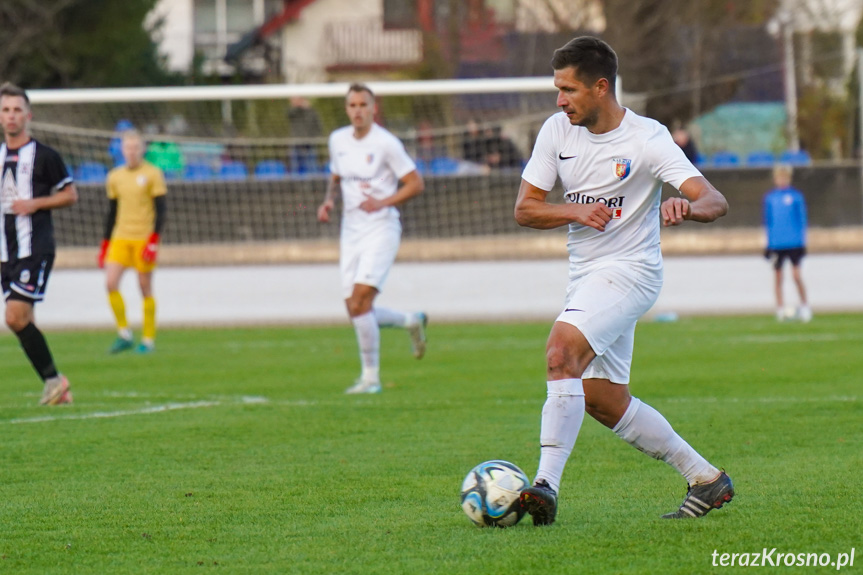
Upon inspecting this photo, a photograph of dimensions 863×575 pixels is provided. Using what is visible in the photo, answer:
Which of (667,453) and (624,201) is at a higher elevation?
(624,201)

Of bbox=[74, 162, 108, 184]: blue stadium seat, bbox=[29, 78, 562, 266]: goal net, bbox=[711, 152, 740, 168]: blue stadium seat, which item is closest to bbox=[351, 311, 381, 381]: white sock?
bbox=[29, 78, 562, 266]: goal net

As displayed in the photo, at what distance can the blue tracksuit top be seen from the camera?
17.5 meters

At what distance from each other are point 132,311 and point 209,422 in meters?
10.6

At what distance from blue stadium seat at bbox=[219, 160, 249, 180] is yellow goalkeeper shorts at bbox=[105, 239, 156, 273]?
4.83 meters

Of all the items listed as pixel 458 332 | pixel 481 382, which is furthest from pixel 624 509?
pixel 458 332

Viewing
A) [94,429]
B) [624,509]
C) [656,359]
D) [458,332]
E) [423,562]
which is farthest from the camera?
[458,332]

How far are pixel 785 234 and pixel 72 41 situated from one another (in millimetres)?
20439

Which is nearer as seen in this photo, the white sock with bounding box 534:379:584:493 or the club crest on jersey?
the white sock with bounding box 534:379:584:493

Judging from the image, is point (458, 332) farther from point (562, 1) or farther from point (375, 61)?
point (375, 61)

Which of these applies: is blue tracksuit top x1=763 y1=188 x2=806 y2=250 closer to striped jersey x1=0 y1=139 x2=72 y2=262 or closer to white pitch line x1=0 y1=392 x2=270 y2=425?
white pitch line x1=0 y1=392 x2=270 y2=425

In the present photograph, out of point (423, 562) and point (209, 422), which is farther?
point (209, 422)

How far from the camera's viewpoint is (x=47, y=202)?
9594 millimetres

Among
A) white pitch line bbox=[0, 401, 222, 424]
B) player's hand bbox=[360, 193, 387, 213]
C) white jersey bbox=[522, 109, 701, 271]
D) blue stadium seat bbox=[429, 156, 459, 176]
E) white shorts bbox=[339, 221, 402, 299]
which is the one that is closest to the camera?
white jersey bbox=[522, 109, 701, 271]

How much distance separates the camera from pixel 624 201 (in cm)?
547
